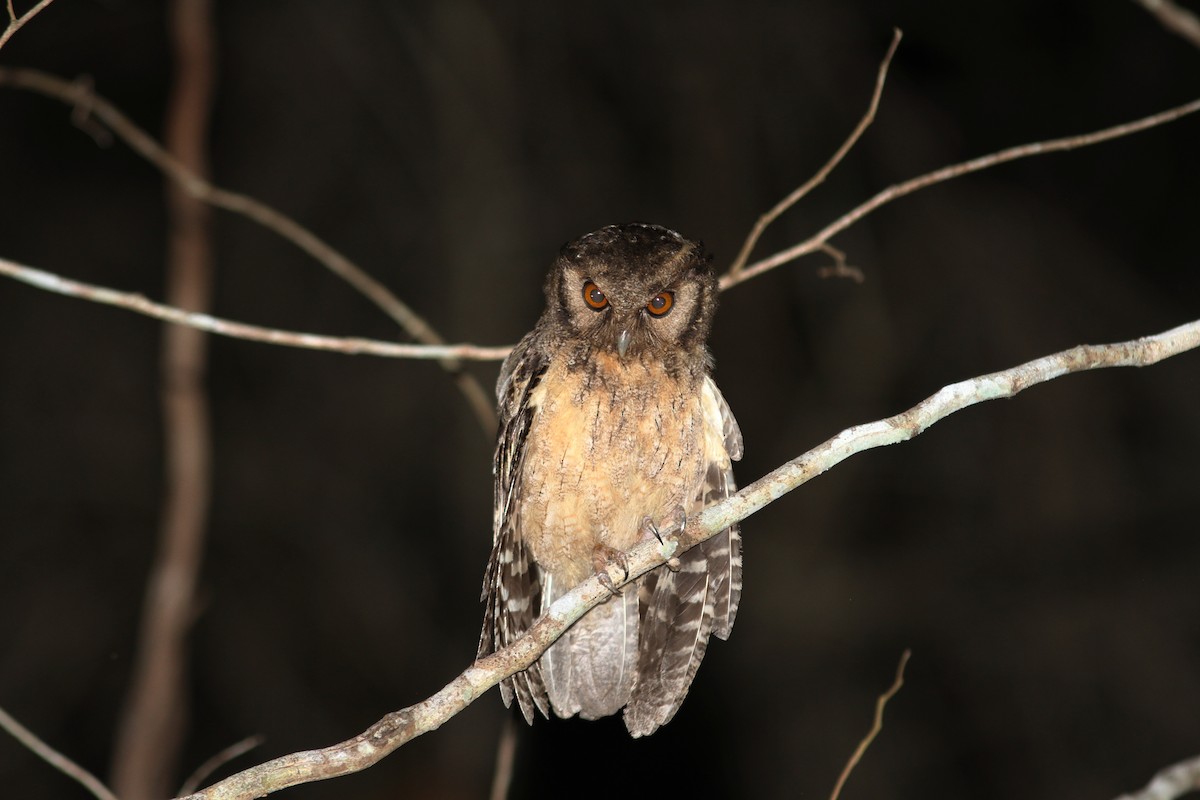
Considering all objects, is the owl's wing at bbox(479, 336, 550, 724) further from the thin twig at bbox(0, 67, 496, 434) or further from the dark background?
the dark background

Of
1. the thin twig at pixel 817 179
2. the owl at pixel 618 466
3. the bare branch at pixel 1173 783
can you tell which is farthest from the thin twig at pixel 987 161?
the bare branch at pixel 1173 783

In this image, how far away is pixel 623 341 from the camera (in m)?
3.14

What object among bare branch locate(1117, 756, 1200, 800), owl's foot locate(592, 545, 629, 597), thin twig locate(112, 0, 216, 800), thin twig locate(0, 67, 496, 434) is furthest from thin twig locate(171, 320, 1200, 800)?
thin twig locate(112, 0, 216, 800)

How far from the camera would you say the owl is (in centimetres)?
320

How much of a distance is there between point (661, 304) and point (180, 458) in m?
2.43

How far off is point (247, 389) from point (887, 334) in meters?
4.41

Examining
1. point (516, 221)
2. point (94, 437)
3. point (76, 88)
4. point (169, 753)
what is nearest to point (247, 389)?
point (94, 437)

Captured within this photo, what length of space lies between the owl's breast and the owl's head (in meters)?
0.09

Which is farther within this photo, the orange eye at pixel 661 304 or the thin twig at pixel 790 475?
the orange eye at pixel 661 304

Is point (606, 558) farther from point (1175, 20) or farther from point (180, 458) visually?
point (180, 458)

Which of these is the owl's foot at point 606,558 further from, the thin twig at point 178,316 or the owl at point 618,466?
the thin twig at point 178,316

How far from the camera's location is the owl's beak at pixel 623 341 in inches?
124

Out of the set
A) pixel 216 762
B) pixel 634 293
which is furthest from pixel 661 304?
pixel 216 762

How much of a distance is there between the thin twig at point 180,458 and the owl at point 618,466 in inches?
70.1
